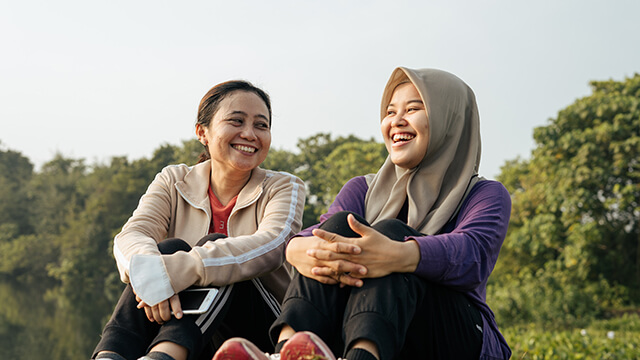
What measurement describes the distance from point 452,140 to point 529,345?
4.44 m

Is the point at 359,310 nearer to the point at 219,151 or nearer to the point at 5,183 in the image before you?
the point at 219,151

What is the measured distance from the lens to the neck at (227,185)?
2613 millimetres

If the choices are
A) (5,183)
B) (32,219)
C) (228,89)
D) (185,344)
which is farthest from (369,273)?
(5,183)

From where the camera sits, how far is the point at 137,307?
1.85 metres

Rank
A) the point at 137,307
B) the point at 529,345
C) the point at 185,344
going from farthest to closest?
the point at 529,345 < the point at 137,307 < the point at 185,344

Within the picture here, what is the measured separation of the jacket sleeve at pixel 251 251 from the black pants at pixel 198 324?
0.08 metres

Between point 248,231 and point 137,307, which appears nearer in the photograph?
point 137,307

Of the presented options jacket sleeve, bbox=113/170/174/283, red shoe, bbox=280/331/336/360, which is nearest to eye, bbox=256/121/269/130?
jacket sleeve, bbox=113/170/174/283

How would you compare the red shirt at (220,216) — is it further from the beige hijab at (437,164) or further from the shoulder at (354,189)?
the beige hijab at (437,164)

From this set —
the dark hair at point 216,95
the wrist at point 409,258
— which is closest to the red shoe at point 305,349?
the wrist at point 409,258

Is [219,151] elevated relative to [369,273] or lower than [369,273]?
elevated

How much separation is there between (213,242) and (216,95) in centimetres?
86

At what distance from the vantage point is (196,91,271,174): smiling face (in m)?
2.53

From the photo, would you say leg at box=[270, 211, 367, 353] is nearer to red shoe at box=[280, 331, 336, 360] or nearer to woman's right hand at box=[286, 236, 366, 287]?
woman's right hand at box=[286, 236, 366, 287]
